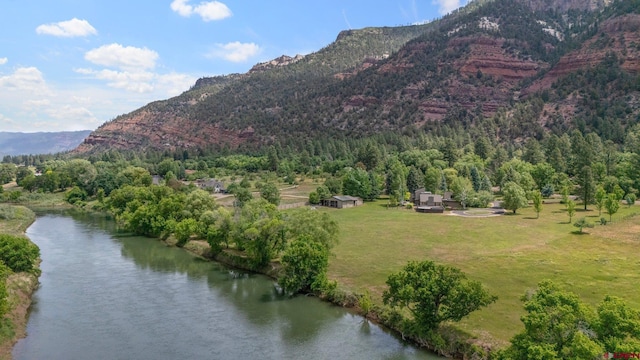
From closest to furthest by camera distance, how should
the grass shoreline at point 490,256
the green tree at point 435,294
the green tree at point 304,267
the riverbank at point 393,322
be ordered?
1. the riverbank at point 393,322
2. the green tree at point 435,294
3. the grass shoreline at point 490,256
4. the green tree at point 304,267

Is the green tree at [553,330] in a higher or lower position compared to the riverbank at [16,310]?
higher

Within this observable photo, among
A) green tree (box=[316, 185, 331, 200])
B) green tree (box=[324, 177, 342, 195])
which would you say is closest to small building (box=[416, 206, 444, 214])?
green tree (box=[316, 185, 331, 200])

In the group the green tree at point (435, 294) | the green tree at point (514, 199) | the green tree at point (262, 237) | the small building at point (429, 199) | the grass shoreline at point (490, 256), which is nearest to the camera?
the green tree at point (435, 294)

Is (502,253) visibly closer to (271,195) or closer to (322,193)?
(271,195)

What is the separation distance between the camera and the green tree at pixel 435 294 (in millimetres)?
31516

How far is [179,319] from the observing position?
3859 centimetres

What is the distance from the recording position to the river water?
32781mm

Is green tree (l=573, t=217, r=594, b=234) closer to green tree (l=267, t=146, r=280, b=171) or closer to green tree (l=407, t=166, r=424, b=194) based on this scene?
green tree (l=407, t=166, r=424, b=194)

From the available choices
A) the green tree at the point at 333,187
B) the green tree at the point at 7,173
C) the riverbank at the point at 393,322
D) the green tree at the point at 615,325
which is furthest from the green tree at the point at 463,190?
the green tree at the point at 7,173

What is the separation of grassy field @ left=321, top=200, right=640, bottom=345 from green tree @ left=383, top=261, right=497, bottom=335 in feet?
7.86

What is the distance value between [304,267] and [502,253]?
931 inches

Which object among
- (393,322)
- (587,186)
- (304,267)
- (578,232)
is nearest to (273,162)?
(587,186)

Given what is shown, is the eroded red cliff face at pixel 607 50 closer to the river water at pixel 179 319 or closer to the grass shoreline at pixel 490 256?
the grass shoreline at pixel 490 256

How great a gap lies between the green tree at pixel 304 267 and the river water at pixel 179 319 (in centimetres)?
134
